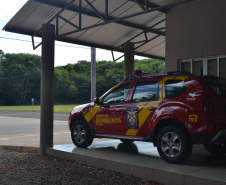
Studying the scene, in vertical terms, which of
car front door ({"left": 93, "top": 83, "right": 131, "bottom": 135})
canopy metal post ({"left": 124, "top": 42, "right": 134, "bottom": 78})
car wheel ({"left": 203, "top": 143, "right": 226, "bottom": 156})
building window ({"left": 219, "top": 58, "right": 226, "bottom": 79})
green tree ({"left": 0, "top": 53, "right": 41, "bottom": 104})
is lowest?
car wheel ({"left": 203, "top": 143, "right": 226, "bottom": 156})

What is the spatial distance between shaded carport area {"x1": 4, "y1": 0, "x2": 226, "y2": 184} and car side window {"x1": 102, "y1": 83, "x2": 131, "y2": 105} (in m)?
1.28

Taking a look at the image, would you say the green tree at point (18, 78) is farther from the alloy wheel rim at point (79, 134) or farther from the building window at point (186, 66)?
the alloy wheel rim at point (79, 134)

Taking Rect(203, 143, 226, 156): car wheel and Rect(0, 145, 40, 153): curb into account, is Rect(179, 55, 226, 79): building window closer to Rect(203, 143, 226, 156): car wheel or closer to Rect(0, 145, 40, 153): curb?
Rect(203, 143, 226, 156): car wheel

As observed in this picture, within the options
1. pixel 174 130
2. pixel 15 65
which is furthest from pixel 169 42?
pixel 15 65

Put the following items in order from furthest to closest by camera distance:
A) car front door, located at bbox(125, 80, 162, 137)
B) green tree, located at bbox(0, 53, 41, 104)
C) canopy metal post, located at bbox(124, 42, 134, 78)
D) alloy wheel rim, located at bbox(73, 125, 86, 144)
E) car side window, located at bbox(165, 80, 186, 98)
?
green tree, located at bbox(0, 53, 41, 104), canopy metal post, located at bbox(124, 42, 134, 78), alloy wheel rim, located at bbox(73, 125, 86, 144), car front door, located at bbox(125, 80, 162, 137), car side window, located at bbox(165, 80, 186, 98)

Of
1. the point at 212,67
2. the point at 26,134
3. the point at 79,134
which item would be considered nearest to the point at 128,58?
the point at 212,67

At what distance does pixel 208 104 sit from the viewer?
6.12 metres

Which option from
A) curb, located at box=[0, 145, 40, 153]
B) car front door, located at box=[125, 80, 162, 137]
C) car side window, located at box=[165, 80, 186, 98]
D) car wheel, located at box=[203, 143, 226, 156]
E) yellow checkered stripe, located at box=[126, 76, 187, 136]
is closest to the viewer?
car side window, located at box=[165, 80, 186, 98]

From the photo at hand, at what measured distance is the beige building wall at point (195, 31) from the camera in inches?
398

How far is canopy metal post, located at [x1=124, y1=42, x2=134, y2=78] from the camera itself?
13.9 meters

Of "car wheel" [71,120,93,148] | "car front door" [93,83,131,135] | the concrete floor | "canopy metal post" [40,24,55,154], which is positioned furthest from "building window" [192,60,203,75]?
"canopy metal post" [40,24,55,154]

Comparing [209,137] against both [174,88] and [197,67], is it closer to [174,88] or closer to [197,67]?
[174,88]

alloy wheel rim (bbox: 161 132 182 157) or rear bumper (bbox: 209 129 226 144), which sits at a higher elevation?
rear bumper (bbox: 209 129 226 144)

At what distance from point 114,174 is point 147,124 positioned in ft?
4.22
